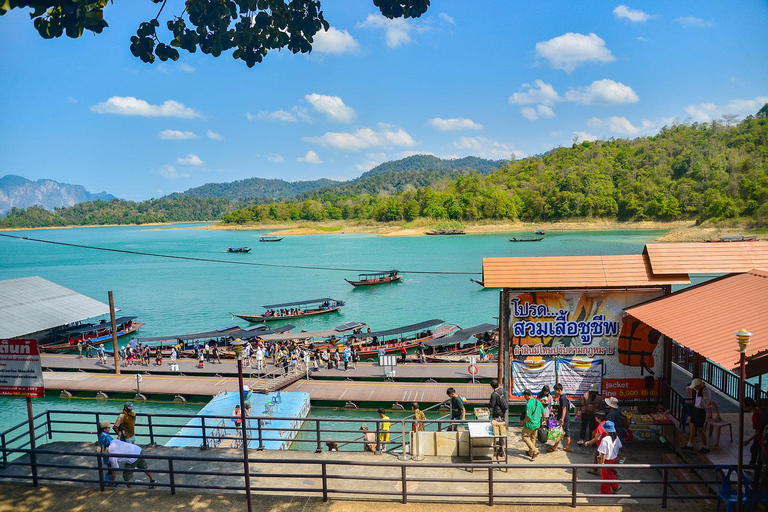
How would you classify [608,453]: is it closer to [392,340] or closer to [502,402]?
[502,402]

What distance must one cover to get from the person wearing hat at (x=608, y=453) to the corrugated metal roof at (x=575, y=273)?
3660 millimetres

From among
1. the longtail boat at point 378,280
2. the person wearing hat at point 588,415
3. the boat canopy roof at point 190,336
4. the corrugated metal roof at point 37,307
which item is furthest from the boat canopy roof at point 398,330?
the longtail boat at point 378,280

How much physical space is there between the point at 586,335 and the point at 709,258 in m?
3.22

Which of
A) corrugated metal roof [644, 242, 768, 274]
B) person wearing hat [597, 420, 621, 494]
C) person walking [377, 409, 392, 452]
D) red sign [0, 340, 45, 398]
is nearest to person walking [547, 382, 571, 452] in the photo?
person wearing hat [597, 420, 621, 494]

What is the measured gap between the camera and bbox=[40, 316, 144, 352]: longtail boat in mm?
36500

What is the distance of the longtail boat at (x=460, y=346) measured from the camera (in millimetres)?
29389

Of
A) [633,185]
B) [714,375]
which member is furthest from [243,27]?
[633,185]

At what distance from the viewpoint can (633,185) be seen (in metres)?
139

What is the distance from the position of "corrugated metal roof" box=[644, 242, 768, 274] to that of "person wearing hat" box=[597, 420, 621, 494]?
4342mm

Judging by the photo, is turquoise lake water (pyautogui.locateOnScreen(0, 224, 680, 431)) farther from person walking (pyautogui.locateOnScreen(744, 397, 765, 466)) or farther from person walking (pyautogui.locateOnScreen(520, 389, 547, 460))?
person walking (pyautogui.locateOnScreen(744, 397, 765, 466))

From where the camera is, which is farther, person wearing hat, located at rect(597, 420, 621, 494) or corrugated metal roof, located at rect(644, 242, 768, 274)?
corrugated metal roof, located at rect(644, 242, 768, 274)

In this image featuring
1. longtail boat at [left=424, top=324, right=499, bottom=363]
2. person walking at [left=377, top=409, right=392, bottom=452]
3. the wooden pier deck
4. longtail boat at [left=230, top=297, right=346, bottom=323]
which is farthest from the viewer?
longtail boat at [left=230, top=297, right=346, bottom=323]

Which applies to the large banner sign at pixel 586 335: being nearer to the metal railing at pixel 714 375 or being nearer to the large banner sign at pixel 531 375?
the large banner sign at pixel 531 375

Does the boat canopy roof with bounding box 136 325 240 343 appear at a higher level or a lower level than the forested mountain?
lower
